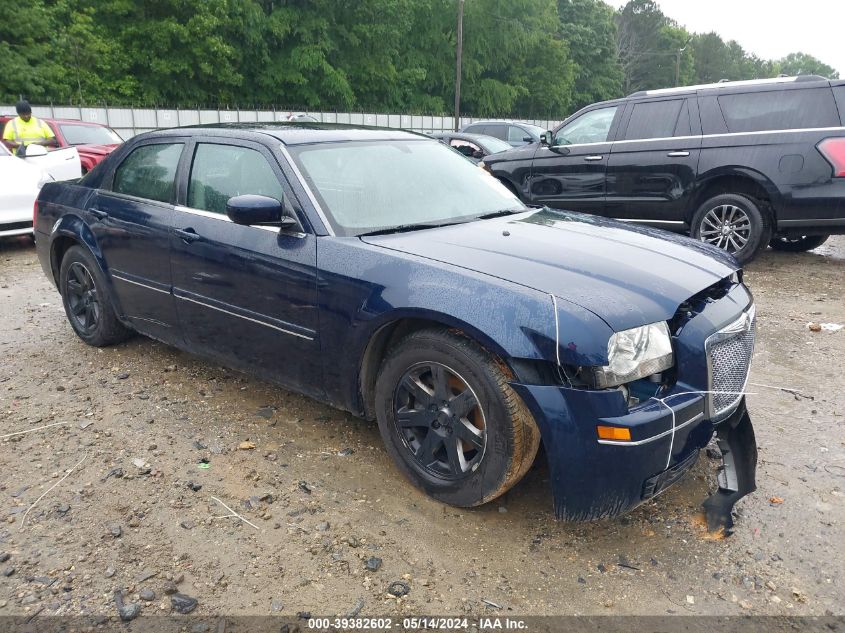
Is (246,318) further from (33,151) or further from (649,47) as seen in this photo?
(649,47)

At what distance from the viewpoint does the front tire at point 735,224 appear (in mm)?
7258

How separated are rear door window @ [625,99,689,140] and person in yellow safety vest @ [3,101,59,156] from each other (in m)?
8.94

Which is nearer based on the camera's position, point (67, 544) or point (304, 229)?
point (67, 544)

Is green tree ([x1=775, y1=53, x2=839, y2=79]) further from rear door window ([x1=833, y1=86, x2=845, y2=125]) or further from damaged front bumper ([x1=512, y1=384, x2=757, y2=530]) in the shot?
damaged front bumper ([x1=512, y1=384, x2=757, y2=530])

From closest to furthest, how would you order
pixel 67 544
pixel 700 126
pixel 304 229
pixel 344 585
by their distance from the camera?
pixel 344 585 < pixel 67 544 < pixel 304 229 < pixel 700 126

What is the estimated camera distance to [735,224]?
24.3 ft

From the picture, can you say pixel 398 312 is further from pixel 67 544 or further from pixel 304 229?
pixel 67 544

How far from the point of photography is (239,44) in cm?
3747

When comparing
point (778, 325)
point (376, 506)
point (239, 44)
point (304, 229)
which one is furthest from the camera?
point (239, 44)

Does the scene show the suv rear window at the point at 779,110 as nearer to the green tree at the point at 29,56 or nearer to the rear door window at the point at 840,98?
the rear door window at the point at 840,98

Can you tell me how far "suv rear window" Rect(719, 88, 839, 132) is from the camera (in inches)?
273

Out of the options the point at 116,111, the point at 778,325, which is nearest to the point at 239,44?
the point at 116,111

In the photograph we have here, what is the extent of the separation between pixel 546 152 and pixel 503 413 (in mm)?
6581

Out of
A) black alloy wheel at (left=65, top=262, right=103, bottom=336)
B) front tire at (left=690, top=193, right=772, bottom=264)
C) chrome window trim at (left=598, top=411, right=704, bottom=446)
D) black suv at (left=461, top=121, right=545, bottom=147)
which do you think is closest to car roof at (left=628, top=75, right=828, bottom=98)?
front tire at (left=690, top=193, right=772, bottom=264)
